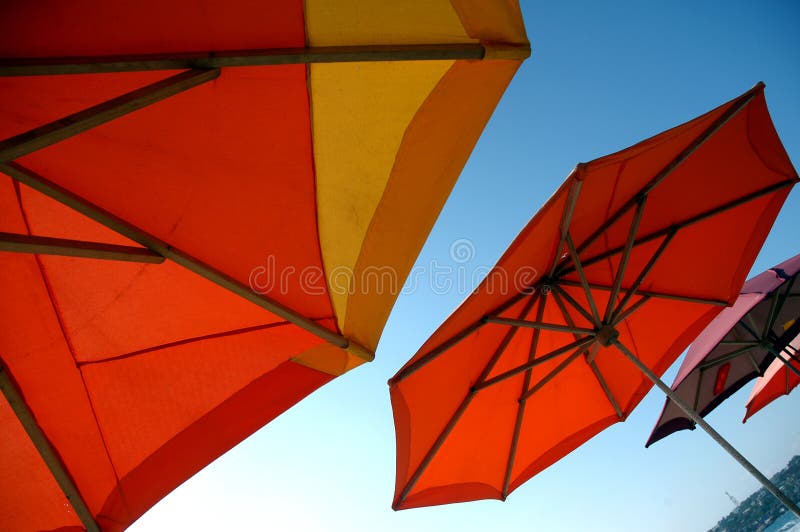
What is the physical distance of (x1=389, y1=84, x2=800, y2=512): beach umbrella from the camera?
12.0 feet

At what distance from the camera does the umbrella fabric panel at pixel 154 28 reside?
191cm

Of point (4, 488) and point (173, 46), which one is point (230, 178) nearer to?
point (173, 46)

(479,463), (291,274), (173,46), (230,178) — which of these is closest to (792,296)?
(479,463)

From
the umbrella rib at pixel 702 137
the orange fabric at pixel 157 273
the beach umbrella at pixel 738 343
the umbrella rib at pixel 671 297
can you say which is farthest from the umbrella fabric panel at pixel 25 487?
the beach umbrella at pixel 738 343

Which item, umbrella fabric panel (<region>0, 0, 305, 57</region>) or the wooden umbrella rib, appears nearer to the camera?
umbrella fabric panel (<region>0, 0, 305, 57</region>)

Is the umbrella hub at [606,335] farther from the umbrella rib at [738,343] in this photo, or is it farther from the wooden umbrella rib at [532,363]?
the umbrella rib at [738,343]

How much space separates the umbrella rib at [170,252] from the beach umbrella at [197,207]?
12 mm

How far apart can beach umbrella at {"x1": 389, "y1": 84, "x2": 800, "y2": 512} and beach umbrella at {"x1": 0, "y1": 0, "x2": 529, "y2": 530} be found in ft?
3.10

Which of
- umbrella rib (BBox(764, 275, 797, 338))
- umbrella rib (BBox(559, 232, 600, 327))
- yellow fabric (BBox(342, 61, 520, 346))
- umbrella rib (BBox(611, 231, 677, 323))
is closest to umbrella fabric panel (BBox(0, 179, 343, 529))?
yellow fabric (BBox(342, 61, 520, 346))

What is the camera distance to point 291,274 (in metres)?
3.14

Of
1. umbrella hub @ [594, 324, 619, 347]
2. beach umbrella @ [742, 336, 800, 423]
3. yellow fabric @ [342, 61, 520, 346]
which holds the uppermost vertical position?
yellow fabric @ [342, 61, 520, 346]

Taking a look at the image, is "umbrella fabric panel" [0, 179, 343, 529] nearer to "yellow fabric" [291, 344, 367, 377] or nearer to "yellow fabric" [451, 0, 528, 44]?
"yellow fabric" [291, 344, 367, 377]

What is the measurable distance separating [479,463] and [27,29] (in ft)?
15.6

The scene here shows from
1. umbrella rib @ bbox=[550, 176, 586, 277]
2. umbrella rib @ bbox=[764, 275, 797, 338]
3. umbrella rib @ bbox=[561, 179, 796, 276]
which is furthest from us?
umbrella rib @ bbox=[764, 275, 797, 338]
